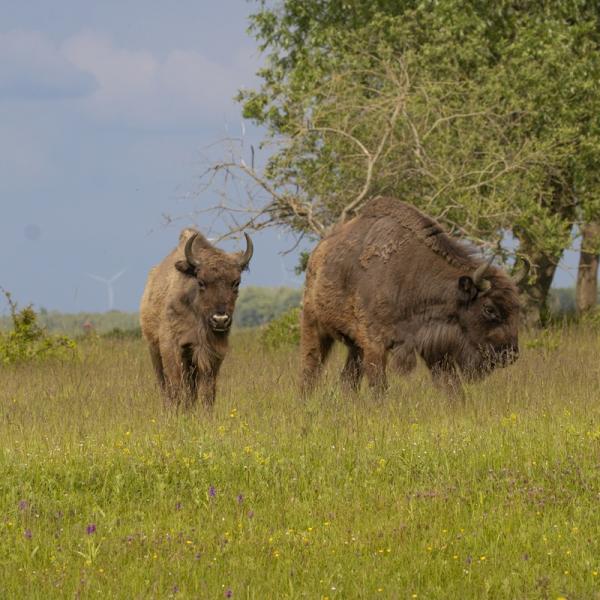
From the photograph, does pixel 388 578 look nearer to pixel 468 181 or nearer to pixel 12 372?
pixel 12 372

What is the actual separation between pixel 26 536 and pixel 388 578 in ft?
8.18

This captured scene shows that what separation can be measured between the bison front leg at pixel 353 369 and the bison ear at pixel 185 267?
2324 mm

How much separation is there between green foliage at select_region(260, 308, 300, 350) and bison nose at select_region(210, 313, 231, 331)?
30.5 feet

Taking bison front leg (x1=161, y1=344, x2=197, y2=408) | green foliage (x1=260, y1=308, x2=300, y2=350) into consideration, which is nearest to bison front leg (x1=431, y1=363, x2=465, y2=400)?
bison front leg (x1=161, y1=344, x2=197, y2=408)

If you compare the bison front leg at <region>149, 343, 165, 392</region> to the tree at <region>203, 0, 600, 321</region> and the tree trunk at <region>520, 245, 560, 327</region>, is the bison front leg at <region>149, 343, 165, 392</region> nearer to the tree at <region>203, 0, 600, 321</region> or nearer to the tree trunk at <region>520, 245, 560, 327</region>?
the tree at <region>203, 0, 600, 321</region>

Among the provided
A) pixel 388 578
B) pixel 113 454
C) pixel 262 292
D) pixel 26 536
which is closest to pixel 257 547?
pixel 388 578

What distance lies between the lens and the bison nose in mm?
12289

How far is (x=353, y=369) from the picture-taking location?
1411 centimetres

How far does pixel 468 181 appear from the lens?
71.7 feet

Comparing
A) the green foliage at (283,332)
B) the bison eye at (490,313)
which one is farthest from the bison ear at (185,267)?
the green foliage at (283,332)

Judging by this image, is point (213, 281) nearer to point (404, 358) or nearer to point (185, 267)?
point (185, 267)

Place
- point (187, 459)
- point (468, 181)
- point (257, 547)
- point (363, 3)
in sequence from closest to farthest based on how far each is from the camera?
point (257, 547)
point (187, 459)
point (468, 181)
point (363, 3)

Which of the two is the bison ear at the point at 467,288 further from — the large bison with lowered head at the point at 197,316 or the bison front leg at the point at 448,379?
the large bison with lowered head at the point at 197,316

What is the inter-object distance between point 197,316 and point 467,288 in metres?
3.09
